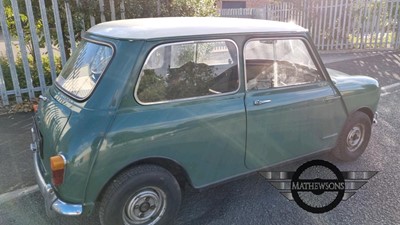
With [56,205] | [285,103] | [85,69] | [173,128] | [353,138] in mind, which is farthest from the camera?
[353,138]

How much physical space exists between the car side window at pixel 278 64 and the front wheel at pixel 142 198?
110 cm

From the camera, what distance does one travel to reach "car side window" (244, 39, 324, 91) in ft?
9.30

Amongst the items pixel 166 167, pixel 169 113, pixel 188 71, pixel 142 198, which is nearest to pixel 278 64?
pixel 188 71

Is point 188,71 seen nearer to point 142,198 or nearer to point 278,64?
point 278,64

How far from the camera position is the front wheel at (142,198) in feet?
7.52

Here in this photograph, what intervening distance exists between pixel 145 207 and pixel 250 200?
106cm

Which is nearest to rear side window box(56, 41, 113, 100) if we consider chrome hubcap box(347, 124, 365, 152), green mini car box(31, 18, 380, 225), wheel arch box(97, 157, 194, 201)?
green mini car box(31, 18, 380, 225)

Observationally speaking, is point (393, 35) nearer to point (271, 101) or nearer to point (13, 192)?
point (271, 101)

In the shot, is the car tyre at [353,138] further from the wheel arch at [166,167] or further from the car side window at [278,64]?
the wheel arch at [166,167]

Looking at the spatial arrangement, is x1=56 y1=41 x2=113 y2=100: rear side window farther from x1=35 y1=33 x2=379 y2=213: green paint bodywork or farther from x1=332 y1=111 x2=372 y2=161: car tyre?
x1=332 y1=111 x2=372 y2=161: car tyre

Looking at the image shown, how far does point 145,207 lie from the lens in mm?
2461

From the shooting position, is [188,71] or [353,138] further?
[353,138]

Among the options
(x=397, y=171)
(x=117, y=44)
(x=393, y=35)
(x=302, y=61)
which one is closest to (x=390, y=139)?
(x=397, y=171)

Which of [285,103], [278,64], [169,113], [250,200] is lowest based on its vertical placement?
[250,200]
